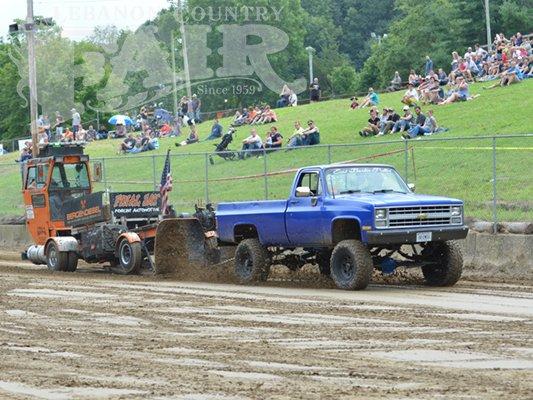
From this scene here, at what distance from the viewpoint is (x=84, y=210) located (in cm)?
2527

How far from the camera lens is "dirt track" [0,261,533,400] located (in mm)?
9602

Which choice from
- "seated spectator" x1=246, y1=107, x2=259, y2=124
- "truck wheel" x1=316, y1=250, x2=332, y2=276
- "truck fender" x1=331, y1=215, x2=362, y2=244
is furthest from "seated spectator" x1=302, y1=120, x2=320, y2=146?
"truck fender" x1=331, y1=215, x2=362, y2=244

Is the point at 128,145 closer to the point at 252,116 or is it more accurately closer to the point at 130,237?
the point at 252,116

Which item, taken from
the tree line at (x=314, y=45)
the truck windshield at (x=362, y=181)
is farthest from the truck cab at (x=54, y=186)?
the tree line at (x=314, y=45)

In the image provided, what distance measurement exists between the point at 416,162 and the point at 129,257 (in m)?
6.64

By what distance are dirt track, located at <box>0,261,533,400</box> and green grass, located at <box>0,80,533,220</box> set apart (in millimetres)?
4105

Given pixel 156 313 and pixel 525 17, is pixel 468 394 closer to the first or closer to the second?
pixel 156 313

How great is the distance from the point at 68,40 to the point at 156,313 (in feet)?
254

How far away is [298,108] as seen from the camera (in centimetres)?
5450

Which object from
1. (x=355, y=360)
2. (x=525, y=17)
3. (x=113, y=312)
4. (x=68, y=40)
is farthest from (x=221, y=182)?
(x=68, y=40)

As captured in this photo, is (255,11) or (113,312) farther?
(255,11)

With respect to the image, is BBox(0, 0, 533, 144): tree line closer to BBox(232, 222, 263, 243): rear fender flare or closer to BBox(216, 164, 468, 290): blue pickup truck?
BBox(232, 222, 263, 243): rear fender flare

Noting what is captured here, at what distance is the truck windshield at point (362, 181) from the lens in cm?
1953

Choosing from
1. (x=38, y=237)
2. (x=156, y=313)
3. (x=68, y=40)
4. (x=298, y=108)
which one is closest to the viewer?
(x=156, y=313)
